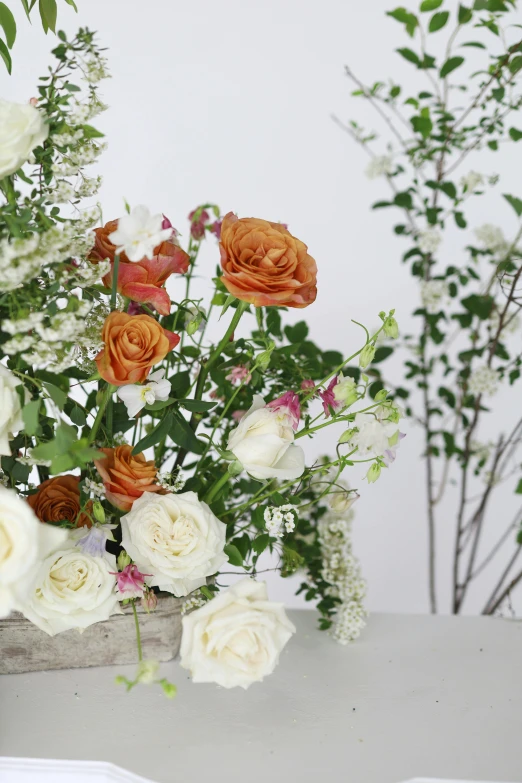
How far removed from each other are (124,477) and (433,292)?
0.81 metres

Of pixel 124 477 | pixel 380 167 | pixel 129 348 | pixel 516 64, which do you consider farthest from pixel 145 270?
pixel 380 167

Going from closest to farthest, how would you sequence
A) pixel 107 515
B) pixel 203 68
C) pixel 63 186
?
pixel 63 186
pixel 107 515
pixel 203 68

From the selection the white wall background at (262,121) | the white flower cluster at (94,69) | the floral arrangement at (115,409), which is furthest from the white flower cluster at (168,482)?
the white wall background at (262,121)

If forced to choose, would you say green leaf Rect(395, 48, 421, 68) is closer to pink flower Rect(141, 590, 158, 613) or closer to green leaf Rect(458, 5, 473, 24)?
green leaf Rect(458, 5, 473, 24)

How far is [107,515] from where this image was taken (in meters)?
0.76

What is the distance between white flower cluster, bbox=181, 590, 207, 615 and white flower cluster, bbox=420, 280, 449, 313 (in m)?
0.75

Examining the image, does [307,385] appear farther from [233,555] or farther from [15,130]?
[15,130]

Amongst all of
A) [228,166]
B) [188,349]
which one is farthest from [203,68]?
[188,349]

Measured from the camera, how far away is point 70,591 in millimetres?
660

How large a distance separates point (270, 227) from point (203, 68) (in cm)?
125

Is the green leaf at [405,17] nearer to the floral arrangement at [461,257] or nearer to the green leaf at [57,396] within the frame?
the floral arrangement at [461,257]

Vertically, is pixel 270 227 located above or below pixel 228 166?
below

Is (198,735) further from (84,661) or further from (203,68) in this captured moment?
(203,68)

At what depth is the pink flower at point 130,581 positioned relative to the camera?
679 millimetres
